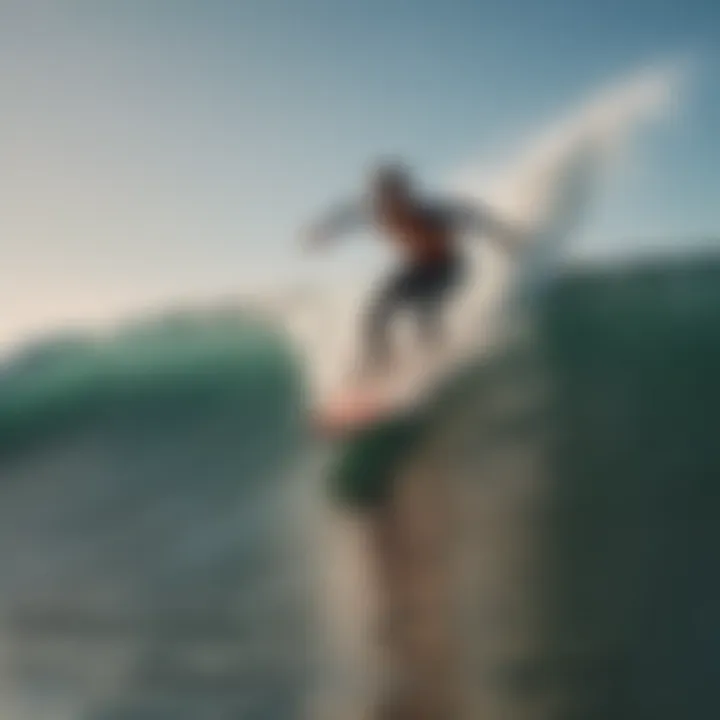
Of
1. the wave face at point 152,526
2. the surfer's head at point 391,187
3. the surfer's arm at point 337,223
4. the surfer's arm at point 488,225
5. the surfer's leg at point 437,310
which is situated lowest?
the wave face at point 152,526

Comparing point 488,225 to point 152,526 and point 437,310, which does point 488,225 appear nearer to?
point 437,310

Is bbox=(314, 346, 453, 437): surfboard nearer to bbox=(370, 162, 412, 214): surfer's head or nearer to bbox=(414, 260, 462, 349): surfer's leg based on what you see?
bbox=(414, 260, 462, 349): surfer's leg

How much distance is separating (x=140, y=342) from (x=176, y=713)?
329 millimetres

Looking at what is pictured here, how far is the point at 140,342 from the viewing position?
1060mm

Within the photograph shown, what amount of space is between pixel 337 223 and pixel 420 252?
8 cm

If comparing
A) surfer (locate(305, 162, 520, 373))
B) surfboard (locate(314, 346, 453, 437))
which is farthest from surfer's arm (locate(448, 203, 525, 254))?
surfboard (locate(314, 346, 453, 437))

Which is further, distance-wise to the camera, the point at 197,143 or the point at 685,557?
the point at 197,143

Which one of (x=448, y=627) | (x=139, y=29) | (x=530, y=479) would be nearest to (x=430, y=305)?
(x=530, y=479)

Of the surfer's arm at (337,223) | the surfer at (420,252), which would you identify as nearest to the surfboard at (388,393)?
the surfer at (420,252)

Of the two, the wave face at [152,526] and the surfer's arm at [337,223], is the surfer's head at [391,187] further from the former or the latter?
the wave face at [152,526]

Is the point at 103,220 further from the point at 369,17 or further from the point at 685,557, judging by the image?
the point at 685,557

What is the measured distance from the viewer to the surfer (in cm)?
102

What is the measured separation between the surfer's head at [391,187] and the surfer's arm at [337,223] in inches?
0.7

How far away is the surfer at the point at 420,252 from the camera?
1.02 meters
